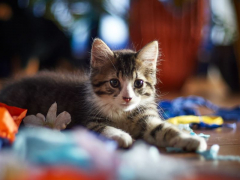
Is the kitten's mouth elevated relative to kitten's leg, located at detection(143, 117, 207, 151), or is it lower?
elevated

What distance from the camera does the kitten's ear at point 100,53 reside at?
146 cm

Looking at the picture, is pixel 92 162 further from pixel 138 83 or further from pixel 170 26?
pixel 170 26

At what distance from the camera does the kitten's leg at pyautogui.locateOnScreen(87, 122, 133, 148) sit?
114 cm

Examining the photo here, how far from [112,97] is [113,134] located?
0.78ft

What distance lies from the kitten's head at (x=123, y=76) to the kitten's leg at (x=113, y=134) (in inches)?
5.2

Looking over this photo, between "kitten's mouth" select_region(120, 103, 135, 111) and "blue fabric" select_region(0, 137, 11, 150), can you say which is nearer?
"blue fabric" select_region(0, 137, 11, 150)

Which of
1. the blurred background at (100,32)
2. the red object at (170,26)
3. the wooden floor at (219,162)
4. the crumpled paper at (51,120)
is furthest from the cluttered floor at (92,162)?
the red object at (170,26)

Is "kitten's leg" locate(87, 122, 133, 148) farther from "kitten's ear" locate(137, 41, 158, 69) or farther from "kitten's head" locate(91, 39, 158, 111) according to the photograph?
"kitten's ear" locate(137, 41, 158, 69)

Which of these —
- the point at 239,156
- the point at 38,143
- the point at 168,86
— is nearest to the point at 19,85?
the point at 38,143

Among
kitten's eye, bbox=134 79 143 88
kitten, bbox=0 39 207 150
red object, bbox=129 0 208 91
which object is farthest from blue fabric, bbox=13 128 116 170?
red object, bbox=129 0 208 91

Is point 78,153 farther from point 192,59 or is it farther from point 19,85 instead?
point 192,59

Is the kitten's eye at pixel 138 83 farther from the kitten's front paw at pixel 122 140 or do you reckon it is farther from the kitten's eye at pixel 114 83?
the kitten's front paw at pixel 122 140

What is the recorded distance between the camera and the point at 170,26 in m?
3.30

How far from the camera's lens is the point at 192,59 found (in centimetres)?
352
